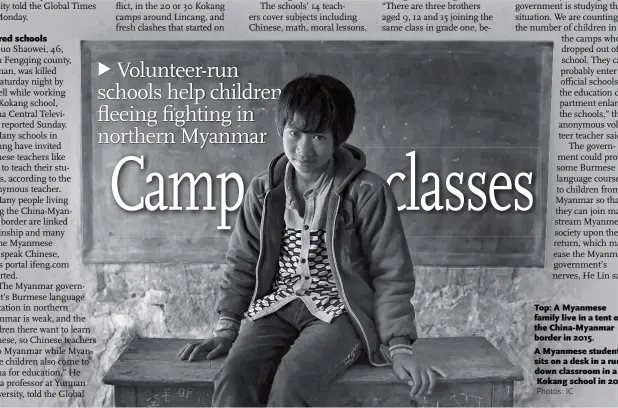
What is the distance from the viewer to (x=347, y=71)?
1.26 meters

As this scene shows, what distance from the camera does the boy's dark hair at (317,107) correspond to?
1.02 m

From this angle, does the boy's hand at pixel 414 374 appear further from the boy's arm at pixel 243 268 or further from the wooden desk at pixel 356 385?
the boy's arm at pixel 243 268

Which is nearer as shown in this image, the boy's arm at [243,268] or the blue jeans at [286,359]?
the blue jeans at [286,359]

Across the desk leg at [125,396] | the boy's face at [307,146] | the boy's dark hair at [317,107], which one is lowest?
the desk leg at [125,396]

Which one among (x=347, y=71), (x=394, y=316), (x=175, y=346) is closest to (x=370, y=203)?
(x=394, y=316)

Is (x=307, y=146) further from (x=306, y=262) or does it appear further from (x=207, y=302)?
(x=207, y=302)

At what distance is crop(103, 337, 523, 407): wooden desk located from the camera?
3.37 feet

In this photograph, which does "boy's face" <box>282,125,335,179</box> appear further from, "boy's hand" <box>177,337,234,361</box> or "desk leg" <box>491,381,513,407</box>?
"desk leg" <box>491,381,513,407</box>

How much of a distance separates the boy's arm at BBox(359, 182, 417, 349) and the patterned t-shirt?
0.07 m

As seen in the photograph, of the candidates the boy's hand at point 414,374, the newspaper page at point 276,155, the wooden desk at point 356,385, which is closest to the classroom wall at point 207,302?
the newspaper page at point 276,155

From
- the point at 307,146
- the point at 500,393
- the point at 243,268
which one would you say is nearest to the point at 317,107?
the point at 307,146

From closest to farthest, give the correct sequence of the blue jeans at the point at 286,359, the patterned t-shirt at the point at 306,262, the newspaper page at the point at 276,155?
the blue jeans at the point at 286,359 → the patterned t-shirt at the point at 306,262 → the newspaper page at the point at 276,155

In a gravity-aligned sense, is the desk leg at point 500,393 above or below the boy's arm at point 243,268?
below

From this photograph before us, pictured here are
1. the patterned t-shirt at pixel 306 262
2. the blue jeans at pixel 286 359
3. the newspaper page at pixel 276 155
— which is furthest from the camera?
the newspaper page at pixel 276 155
